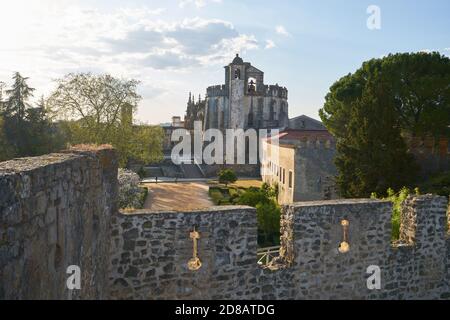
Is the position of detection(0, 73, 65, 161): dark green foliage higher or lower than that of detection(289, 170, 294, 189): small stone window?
higher

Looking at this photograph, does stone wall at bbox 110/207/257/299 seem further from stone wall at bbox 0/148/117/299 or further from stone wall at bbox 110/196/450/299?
stone wall at bbox 0/148/117/299

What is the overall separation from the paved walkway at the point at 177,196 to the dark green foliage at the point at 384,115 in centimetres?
869

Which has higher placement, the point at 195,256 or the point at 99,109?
the point at 99,109

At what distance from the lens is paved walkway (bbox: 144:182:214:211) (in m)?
26.2

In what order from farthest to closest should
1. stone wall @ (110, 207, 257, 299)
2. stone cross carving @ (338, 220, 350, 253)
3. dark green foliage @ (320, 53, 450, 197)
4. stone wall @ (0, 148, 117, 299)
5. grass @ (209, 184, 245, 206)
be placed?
grass @ (209, 184, 245, 206), dark green foliage @ (320, 53, 450, 197), stone cross carving @ (338, 220, 350, 253), stone wall @ (110, 207, 257, 299), stone wall @ (0, 148, 117, 299)

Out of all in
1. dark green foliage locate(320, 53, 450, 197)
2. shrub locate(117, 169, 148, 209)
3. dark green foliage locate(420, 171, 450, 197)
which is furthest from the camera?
dark green foliage locate(320, 53, 450, 197)

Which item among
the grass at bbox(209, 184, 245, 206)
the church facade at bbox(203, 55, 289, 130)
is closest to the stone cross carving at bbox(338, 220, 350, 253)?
the grass at bbox(209, 184, 245, 206)

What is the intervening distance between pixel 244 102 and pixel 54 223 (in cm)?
5803

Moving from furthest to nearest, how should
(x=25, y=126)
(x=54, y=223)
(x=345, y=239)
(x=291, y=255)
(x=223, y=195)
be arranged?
(x=25, y=126) < (x=223, y=195) < (x=345, y=239) < (x=291, y=255) < (x=54, y=223)

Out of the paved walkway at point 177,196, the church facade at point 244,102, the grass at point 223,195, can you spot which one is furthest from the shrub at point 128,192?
the church facade at point 244,102

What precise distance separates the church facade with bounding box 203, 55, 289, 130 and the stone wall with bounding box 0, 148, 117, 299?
179 ft

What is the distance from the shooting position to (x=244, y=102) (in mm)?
61062

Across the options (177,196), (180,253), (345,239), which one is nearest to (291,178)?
(177,196)

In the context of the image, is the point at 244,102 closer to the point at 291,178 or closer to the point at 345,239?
the point at 291,178
